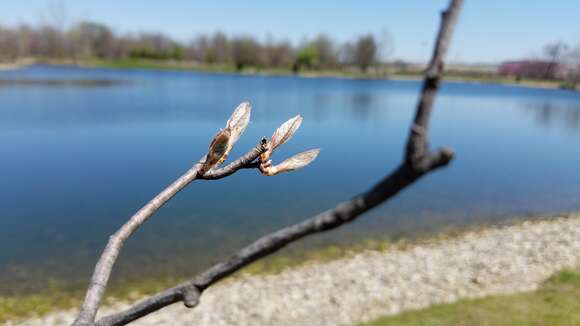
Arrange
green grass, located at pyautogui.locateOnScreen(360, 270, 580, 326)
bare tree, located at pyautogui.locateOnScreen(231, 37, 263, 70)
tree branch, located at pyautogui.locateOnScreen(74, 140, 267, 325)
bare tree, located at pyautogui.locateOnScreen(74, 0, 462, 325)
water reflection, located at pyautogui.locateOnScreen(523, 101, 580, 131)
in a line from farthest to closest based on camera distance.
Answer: bare tree, located at pyautogui.locateOnScreen(231, 37, 263, 70) < water reflection, located at pyautogui.locateOnScreen(523, 101, 580, 131) < green grass, located at pyautogui.locateOnScreen(360, 270, 580, 326) < tree branch, located at pyautogui.locateOnScreen(74, 140, 267, 325) < bare tree, located at pyautogui.locateOnScreen(74, 0, 462, 325)

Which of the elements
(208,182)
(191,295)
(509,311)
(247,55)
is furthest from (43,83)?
(247,55)

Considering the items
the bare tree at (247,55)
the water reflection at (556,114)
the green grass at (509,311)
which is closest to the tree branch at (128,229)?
the green grass at (509,311)

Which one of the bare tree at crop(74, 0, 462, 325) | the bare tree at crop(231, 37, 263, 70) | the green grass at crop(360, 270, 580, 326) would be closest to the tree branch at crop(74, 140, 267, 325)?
the bare tree at crop(74, 0, 462, 325)

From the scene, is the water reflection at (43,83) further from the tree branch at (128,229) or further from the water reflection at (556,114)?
the tree branch at (128,229)

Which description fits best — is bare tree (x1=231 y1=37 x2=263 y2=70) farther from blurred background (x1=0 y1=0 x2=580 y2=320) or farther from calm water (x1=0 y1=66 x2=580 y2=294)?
calm water (x1=0 y1=66 x2=580 y2=294)

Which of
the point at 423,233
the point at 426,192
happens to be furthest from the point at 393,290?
the point at 426,192

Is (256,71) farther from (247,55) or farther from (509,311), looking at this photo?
(509,311)
